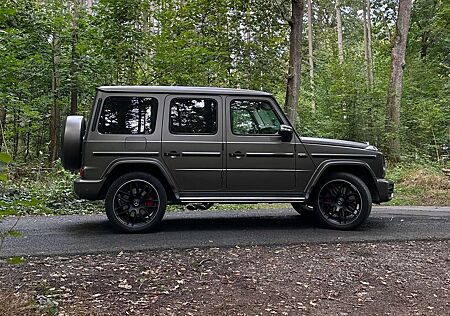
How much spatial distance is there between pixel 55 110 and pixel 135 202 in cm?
1068

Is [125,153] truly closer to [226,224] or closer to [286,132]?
[226,224]

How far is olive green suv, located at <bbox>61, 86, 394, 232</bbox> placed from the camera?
6008mm

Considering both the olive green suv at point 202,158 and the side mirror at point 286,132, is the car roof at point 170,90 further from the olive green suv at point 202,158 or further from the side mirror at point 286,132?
the side mirror at point 286,132

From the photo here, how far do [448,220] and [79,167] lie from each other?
615 cm

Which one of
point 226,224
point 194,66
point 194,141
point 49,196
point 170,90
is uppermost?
A: point 194,66

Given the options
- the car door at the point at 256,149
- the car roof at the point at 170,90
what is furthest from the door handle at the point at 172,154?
the car roof at the point at 170,90

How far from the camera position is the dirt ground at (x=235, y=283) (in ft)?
11.8

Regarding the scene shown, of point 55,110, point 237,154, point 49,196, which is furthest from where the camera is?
point 55,110

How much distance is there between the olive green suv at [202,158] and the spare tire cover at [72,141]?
0.5 inches

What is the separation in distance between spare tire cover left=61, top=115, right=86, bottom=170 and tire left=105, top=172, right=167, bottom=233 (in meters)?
0.66

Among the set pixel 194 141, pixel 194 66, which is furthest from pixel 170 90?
pixel 194 66

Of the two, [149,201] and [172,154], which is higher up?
[172,154]

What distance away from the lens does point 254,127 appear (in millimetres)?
6355

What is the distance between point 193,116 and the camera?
20.5 feet
